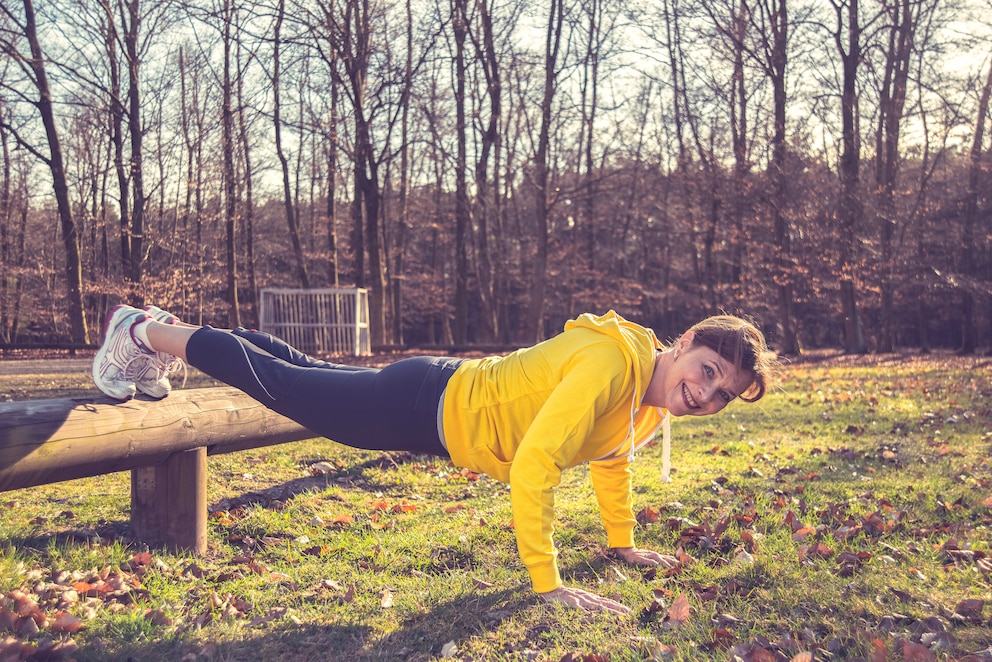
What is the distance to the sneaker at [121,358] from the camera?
391cm

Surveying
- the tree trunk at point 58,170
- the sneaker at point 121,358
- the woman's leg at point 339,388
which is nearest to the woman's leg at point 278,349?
the woman's leg at point 339,388

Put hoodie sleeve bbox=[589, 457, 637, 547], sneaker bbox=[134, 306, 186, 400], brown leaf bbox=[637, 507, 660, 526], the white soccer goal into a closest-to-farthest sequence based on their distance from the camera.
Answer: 1. hoodie sleeve bbox=[589, 457, 637, 547]
2. sneaker bbox=[134, 306, 186, 400]
3. brown leaf bbox=[637, 507, 660, 526]
4. the white soccer goal

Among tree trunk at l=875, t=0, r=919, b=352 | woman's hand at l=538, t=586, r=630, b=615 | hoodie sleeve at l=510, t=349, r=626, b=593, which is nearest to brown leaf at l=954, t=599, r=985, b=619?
woman's hand at l=538, t=586, r=630, b=615

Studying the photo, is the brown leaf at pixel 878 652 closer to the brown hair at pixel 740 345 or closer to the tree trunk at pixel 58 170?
the brown hair at pixel 740 345

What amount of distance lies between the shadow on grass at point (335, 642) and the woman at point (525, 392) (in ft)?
1.48

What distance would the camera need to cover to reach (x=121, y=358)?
4.05 metres

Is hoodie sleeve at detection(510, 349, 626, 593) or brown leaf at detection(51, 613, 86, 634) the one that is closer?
hoodie sleeve at detection(510, 349, 626, 593)

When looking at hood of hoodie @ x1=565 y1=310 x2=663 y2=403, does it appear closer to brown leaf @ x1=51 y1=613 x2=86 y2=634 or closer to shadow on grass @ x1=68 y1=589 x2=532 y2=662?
shadow on grass @ x1=68 y1=589 x2=532 y2=662

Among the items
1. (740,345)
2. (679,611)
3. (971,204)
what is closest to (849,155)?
(971,204)

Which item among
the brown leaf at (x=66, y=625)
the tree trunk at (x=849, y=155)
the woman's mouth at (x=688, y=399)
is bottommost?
the brown leaf at (x=66, y=625)

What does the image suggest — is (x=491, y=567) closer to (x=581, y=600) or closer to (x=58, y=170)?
(x=581, y=600)

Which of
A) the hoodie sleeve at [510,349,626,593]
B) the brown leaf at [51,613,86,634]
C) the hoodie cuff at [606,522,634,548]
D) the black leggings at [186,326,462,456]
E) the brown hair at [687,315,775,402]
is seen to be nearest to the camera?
the hoodie sleeve at [510,349,626,593]

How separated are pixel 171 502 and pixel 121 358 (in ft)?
2.62

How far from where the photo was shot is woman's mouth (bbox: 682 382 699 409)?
3342 millimetres
